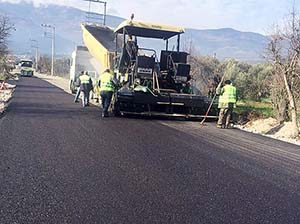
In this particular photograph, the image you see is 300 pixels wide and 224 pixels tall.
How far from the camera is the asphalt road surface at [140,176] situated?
186 inches

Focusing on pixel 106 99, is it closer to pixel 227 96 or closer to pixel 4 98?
pixel 227 96

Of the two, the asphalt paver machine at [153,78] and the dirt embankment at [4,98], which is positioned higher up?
the asphalt paver machine at [153,78]

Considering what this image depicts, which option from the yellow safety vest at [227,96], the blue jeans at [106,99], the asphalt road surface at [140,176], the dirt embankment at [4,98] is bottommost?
the dirt embankment at [4,98]

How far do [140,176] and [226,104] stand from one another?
7.28 metres

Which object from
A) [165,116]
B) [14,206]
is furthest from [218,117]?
[14,206]

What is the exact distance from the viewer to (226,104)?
512 inches

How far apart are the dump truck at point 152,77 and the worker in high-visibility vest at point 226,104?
30.4 inches

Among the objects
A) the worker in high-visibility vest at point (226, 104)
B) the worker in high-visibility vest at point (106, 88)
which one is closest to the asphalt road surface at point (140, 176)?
the worker in high-visibility vest at point (226, 104)

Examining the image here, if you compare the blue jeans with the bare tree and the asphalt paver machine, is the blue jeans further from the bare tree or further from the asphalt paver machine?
the bare tree

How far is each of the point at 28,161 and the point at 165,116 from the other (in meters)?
A: 7.38

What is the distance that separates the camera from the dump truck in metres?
13.3

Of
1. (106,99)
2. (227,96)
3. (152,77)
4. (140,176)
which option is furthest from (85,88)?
(140,176)

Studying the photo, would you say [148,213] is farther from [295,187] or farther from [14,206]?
[295,187]

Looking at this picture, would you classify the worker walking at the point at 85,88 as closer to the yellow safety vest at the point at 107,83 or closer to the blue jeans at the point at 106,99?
the yellow safety vest at the point at 107,83
